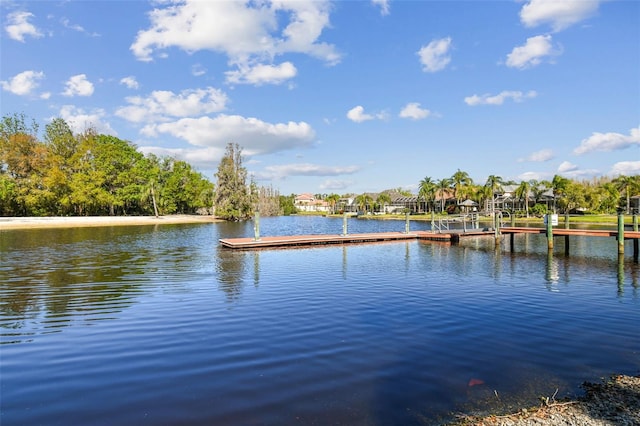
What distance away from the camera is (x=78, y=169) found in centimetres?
7869

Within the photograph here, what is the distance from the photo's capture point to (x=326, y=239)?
34.0 m

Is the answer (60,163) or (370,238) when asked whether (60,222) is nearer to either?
Result: (60,163)

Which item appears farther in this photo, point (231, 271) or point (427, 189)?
point (427, 189)

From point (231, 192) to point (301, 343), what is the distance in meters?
82.4

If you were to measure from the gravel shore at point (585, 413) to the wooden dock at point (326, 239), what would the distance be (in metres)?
25.7

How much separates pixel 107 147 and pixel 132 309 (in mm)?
81779

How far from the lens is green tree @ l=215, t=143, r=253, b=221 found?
3487 inches

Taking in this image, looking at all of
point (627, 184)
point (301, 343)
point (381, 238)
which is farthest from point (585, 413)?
point (627, 184)

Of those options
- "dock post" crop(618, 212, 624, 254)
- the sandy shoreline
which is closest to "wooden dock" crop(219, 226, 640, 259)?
"dock post" crop(618, 212, 624, 254)

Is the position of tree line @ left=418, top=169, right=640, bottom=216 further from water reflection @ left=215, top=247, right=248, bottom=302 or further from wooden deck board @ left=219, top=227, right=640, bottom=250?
water reflection @ left=215, top=247, right=248, bottom=302

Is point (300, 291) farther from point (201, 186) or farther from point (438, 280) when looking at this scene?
point (201, 186)

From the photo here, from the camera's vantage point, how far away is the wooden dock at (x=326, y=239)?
30936mm

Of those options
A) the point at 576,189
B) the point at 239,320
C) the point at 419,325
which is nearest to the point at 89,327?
the point at 239,320

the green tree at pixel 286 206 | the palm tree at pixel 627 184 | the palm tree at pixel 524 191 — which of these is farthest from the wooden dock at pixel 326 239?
the green tree at pixel 286 206
